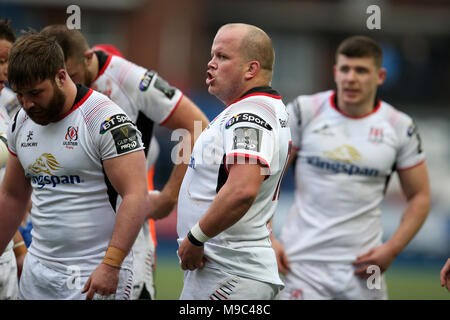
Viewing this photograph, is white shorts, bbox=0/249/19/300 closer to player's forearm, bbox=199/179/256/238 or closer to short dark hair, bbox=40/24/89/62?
short dark hair, bbox=40/24/89/62

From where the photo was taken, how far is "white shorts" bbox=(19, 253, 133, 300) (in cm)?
436

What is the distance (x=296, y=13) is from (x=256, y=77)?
2138cm

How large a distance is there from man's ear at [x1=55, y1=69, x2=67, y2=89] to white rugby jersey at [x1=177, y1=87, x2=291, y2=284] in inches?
36.1

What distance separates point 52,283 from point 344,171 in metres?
2.69

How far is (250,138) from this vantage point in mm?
3801

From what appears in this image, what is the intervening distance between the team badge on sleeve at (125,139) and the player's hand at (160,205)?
1.32 metres

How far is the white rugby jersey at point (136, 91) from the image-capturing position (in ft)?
17.3

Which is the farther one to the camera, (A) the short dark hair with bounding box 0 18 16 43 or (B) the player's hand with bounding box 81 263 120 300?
(A) the short dark hair with bounding box 0 18 16 43

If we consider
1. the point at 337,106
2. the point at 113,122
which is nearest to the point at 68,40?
the point at 113,122

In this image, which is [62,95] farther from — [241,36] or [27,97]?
[241,36]

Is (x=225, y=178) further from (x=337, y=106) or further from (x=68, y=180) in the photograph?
(x=337, y=106)

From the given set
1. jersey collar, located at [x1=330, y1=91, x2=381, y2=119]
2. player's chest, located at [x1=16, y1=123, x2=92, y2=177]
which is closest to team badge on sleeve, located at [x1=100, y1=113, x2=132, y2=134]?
player's chest, located at [x1=16, y1=123, x2=92, y2=177]

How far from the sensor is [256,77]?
419cm

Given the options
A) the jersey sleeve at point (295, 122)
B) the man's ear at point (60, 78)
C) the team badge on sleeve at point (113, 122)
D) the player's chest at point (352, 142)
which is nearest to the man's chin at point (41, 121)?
the man's ear at point (60, 78)
